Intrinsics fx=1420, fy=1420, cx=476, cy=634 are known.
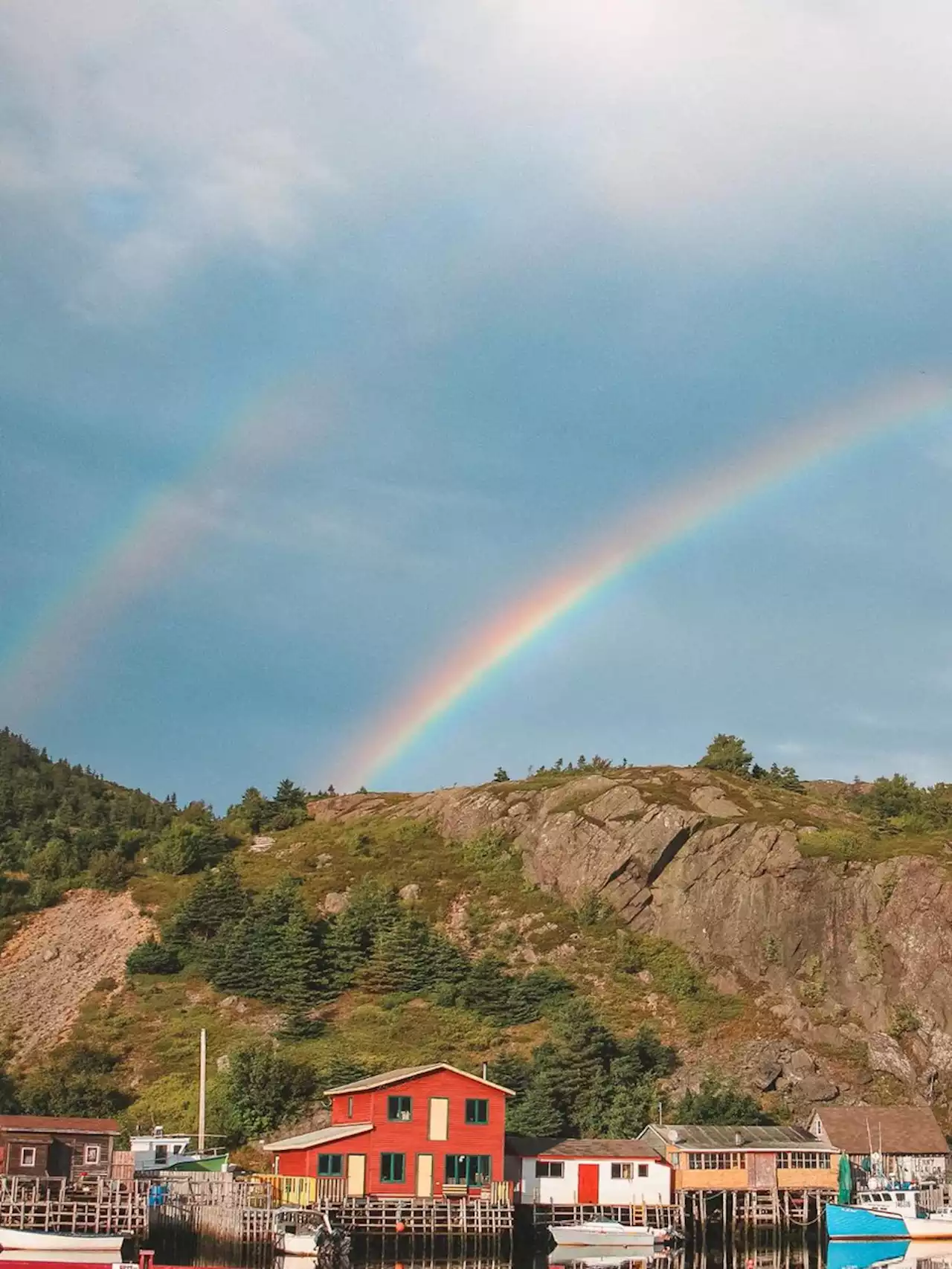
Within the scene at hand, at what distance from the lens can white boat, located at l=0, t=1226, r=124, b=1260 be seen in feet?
Result: 174

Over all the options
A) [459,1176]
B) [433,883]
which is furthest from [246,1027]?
[459,1176]

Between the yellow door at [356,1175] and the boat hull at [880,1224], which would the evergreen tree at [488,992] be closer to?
the yellow door at [356,1175]

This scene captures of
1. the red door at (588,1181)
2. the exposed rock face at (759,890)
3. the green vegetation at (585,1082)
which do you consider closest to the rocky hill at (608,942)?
the exposed rock face at (759,890)

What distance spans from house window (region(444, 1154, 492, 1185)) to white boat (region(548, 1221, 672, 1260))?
3936 mm

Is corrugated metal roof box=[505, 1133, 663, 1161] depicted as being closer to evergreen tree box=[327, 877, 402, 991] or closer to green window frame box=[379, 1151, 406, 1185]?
green window frame box=[379, 1151, 406, 1185]

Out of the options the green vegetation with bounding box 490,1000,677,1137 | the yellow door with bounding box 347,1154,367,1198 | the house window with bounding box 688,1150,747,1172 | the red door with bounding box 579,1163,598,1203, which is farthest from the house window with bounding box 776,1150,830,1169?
the yellow door with bounding box 347,1154,367,1198

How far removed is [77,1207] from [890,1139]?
143 ft

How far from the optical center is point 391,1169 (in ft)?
215

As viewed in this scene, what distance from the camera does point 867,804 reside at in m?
132

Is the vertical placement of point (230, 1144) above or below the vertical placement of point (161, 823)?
below

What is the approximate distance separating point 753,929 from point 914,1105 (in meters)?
23.6

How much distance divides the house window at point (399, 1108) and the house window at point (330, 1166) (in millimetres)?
3011

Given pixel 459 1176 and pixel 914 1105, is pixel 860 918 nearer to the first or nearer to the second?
pixel 914 1105

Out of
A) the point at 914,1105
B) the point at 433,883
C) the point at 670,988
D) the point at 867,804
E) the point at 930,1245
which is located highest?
the point at 867,804
